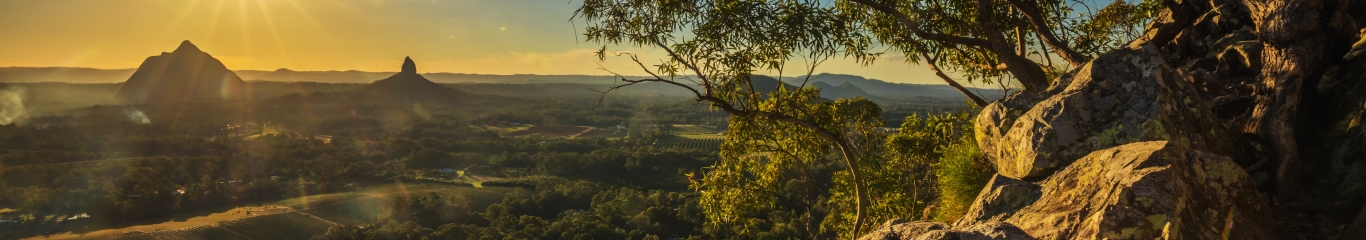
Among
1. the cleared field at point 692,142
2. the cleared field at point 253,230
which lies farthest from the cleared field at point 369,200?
the cleared field at point 692,142

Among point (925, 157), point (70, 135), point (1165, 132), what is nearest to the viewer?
point (1165, 132)

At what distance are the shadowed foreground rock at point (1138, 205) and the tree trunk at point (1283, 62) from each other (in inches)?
70.2

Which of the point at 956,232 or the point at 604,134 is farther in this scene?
the point at 604,134

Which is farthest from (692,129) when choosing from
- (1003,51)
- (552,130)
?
(1003,51)

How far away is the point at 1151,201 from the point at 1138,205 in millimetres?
66

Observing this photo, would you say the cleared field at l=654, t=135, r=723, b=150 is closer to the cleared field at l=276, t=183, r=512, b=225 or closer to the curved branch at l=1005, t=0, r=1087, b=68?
the cleared field at l=276, t=183, r=512, b=225

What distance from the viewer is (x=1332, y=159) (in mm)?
5230

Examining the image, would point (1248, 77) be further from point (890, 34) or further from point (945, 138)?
point (890, 34)

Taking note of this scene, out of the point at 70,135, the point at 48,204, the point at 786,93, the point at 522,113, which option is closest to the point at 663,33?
the point at 786,93

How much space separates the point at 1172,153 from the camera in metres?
3.89

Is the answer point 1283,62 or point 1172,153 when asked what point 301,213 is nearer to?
point 1283,62

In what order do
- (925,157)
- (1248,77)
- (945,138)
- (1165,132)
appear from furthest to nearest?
(925,157), (945,138), (1248,77), (1165,132)

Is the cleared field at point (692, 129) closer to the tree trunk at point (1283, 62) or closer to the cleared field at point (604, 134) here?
the cleared field at point (604, 134)

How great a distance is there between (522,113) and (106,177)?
116859 millimetres
